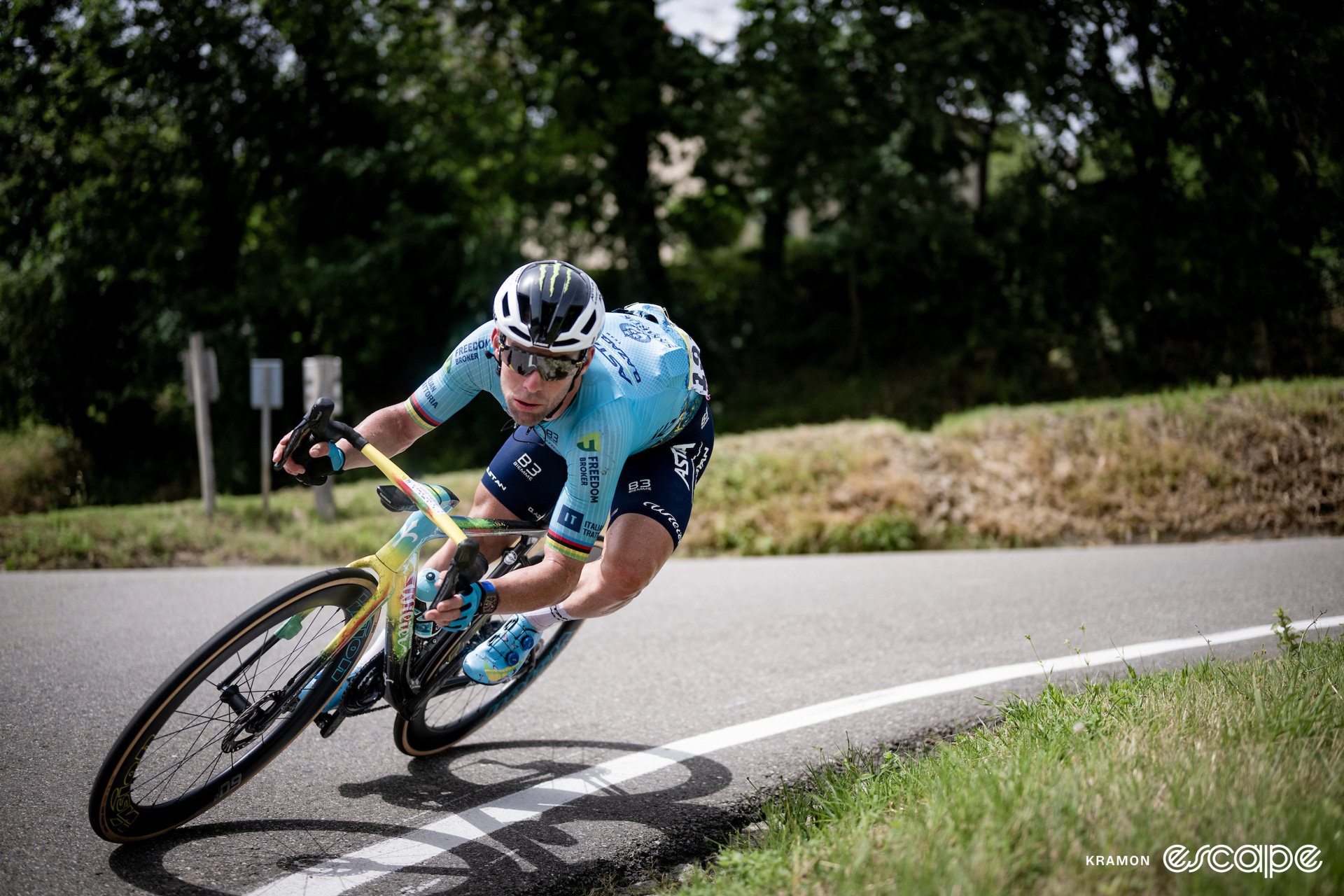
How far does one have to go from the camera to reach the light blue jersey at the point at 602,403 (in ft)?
9.62

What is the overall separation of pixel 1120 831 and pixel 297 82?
61.6 ft

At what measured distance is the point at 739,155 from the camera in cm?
1686

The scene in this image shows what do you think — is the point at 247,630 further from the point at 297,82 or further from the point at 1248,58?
the point at 297,82

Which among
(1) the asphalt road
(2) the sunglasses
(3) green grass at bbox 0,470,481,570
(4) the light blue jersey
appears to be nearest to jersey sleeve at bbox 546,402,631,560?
(4) the light blue jersey

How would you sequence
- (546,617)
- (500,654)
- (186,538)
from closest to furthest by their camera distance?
(500,654)
(546,617)
(186,538)

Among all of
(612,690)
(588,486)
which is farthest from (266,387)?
(588,486)

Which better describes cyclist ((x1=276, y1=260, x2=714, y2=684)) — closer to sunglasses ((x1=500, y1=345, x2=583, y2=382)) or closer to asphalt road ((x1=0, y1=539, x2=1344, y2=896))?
sunglasses ((x1=500, y1=345, x2=583, y2=382))

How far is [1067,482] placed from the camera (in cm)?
888

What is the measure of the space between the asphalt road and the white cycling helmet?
172cm

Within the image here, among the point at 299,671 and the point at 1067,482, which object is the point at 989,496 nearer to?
the point at 1067,482

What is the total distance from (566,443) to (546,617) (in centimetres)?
72

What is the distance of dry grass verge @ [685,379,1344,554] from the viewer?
820 centimetres

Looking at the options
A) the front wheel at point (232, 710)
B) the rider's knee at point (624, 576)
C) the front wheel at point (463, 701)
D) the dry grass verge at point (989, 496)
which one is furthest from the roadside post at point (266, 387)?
the rider's knee at point (624, 576)

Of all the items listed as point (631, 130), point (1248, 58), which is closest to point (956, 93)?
point (1248, 58)
